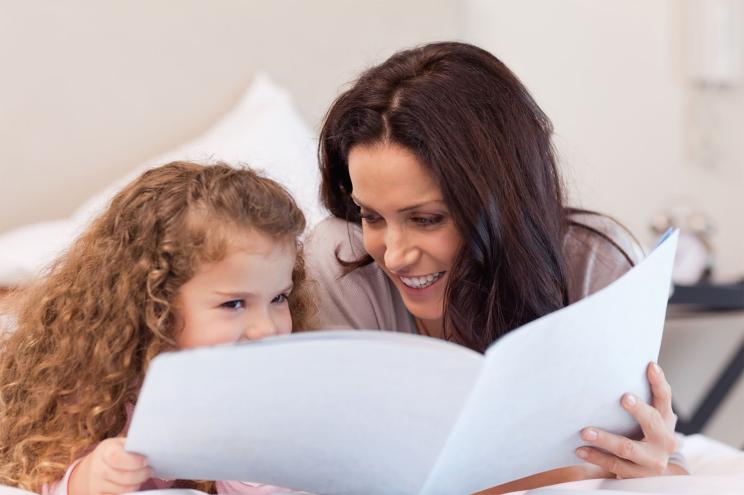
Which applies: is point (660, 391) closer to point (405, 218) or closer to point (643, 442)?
point (643, 442)

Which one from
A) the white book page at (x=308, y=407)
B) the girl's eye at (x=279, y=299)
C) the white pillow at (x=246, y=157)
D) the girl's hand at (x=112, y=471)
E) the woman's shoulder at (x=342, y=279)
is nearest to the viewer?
the white book page at (x=308, y=407)

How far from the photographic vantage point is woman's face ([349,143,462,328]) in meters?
1.20

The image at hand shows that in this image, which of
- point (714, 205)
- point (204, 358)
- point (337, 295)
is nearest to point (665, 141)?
point (714, 205)

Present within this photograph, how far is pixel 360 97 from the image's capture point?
127cm

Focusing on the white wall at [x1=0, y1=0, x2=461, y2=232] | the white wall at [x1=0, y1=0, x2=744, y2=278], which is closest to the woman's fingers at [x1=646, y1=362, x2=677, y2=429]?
the white wall at [x1=0, y1=0, x2=744, y2=278]

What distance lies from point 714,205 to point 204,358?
2136mm

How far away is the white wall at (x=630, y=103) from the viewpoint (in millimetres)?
2592

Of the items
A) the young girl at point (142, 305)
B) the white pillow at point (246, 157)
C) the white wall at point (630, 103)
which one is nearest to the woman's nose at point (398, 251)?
the young girl at point (142, 305)

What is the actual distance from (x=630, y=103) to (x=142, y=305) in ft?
6.09

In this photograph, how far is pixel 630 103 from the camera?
103 inches

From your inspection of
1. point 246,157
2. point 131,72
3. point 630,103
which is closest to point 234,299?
point 246,157

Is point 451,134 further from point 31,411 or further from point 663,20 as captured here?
point 663,20

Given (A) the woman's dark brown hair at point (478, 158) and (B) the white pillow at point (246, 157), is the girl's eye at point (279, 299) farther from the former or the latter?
(B) the white pillow at point (246, 157)

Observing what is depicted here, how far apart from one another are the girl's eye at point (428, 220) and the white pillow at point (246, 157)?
21.4 inches
